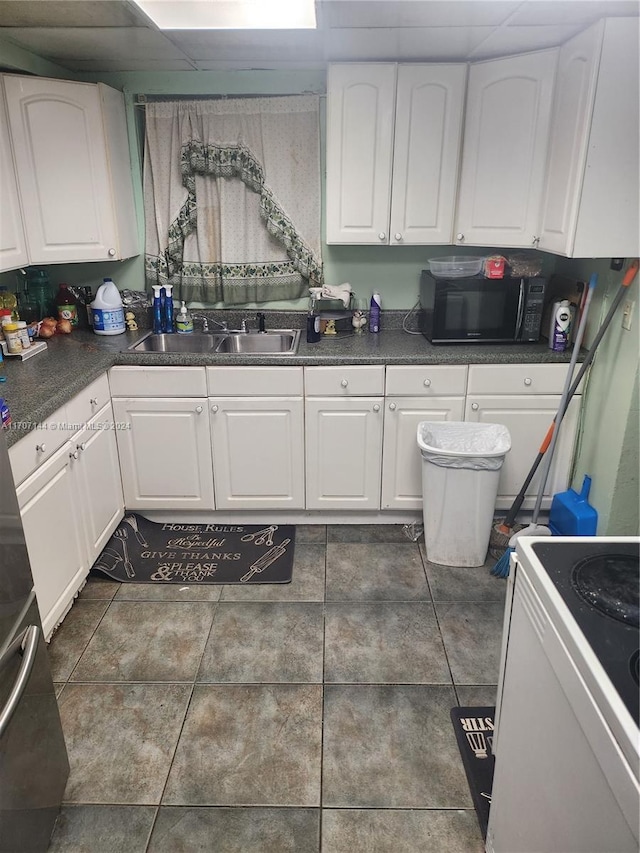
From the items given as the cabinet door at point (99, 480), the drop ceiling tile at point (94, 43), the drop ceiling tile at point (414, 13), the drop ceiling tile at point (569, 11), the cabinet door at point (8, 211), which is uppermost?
the drop ceiling tile at point (94, 43)

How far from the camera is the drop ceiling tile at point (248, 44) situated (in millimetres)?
2293

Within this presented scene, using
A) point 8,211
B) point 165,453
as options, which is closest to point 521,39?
point 8,211

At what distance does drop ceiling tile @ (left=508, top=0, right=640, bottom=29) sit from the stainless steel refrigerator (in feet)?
7.10

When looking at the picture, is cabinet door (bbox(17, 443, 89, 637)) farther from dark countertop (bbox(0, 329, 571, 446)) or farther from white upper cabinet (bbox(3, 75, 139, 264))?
white upper cabinet (bbox(3, 75, 139, 264))

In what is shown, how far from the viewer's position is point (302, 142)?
2957 millimetres

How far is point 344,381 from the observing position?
9.03ft

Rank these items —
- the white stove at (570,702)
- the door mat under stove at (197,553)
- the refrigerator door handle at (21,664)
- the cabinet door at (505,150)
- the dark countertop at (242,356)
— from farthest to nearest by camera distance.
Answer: the door mat under stove at (197,553) → the cabinet door at (505,150) → the dark countertop at (242,356) → the refrigerator door handle at (21,664) → the white stove at (570,702)

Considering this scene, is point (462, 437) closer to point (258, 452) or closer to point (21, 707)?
point (258, 452)

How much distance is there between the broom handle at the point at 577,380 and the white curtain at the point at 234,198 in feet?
4.64

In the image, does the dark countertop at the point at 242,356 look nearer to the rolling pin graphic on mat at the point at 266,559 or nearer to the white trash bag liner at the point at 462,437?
the white trash bag liner at the point at 462,437

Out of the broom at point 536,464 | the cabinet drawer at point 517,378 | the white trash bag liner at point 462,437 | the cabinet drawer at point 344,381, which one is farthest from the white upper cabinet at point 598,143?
the cabinet drawer at point 344,381

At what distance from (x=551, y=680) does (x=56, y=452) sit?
1.83 metres

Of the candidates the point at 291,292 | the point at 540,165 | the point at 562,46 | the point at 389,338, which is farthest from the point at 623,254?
the point at 291,292

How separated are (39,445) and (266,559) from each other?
1.18 metres
